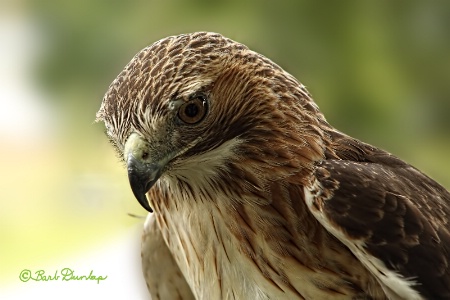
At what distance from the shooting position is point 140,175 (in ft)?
2.80

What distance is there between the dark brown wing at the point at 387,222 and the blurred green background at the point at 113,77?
921 mm

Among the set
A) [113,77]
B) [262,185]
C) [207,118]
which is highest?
[207,118]

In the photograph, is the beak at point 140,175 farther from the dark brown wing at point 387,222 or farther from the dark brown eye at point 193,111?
the dark brown wing at point 387,222

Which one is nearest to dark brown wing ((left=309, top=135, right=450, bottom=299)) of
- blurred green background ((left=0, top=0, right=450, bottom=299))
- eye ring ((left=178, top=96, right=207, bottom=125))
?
eye ring ((left=178, top=96, right=207, bottom=125))

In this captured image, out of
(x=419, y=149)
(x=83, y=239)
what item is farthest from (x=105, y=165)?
(x=419, y=149)

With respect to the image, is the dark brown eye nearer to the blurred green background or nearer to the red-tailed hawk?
the red-tailed hawk

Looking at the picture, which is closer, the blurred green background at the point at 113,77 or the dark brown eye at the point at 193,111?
the dark brown eye at the point at 193,111

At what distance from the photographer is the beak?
85cm

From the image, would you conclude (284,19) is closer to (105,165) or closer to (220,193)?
(105,165)

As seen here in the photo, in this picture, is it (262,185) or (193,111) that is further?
(262,185)

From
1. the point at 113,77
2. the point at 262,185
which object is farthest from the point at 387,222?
the point at 113,77

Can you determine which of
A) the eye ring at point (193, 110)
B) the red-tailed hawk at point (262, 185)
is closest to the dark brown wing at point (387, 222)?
the red-tailed hawk at point (262, 185)

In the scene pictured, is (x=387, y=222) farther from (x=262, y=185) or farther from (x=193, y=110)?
(x=193, y=110)

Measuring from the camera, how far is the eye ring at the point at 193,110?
872 millimetres
